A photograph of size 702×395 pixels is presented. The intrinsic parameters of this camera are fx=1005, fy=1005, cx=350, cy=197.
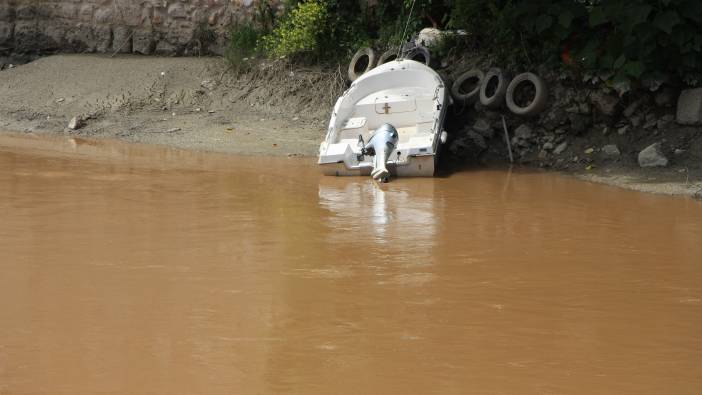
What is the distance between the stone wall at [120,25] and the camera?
15.1 meters

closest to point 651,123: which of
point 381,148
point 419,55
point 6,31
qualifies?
point 381,148

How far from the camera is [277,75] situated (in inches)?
549

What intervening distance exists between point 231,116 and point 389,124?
120 inches

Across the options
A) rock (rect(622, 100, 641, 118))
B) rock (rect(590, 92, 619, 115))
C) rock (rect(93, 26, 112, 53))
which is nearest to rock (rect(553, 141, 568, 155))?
rock (rect(590, 92, 619, 115))

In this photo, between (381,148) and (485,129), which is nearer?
(381,148)

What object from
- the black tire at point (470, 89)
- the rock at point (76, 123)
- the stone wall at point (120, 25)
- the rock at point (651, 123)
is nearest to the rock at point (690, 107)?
the rock at point (651, 123)

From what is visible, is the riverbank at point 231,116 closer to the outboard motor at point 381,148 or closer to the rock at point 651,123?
the rock at point 651,123

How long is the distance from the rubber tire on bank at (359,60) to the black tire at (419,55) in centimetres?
48

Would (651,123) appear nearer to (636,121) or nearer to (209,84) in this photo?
(636,121)

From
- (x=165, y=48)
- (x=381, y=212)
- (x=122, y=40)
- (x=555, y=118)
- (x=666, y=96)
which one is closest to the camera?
(x=381, y=212)

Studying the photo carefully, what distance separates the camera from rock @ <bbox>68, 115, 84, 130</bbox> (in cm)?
1328

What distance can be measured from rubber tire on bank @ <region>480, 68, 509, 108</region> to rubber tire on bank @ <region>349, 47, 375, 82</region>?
165cm

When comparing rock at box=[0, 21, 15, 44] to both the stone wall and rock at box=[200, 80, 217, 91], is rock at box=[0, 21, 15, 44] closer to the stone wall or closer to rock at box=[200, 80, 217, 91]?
the stone wall

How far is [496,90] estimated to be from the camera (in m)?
11.7
